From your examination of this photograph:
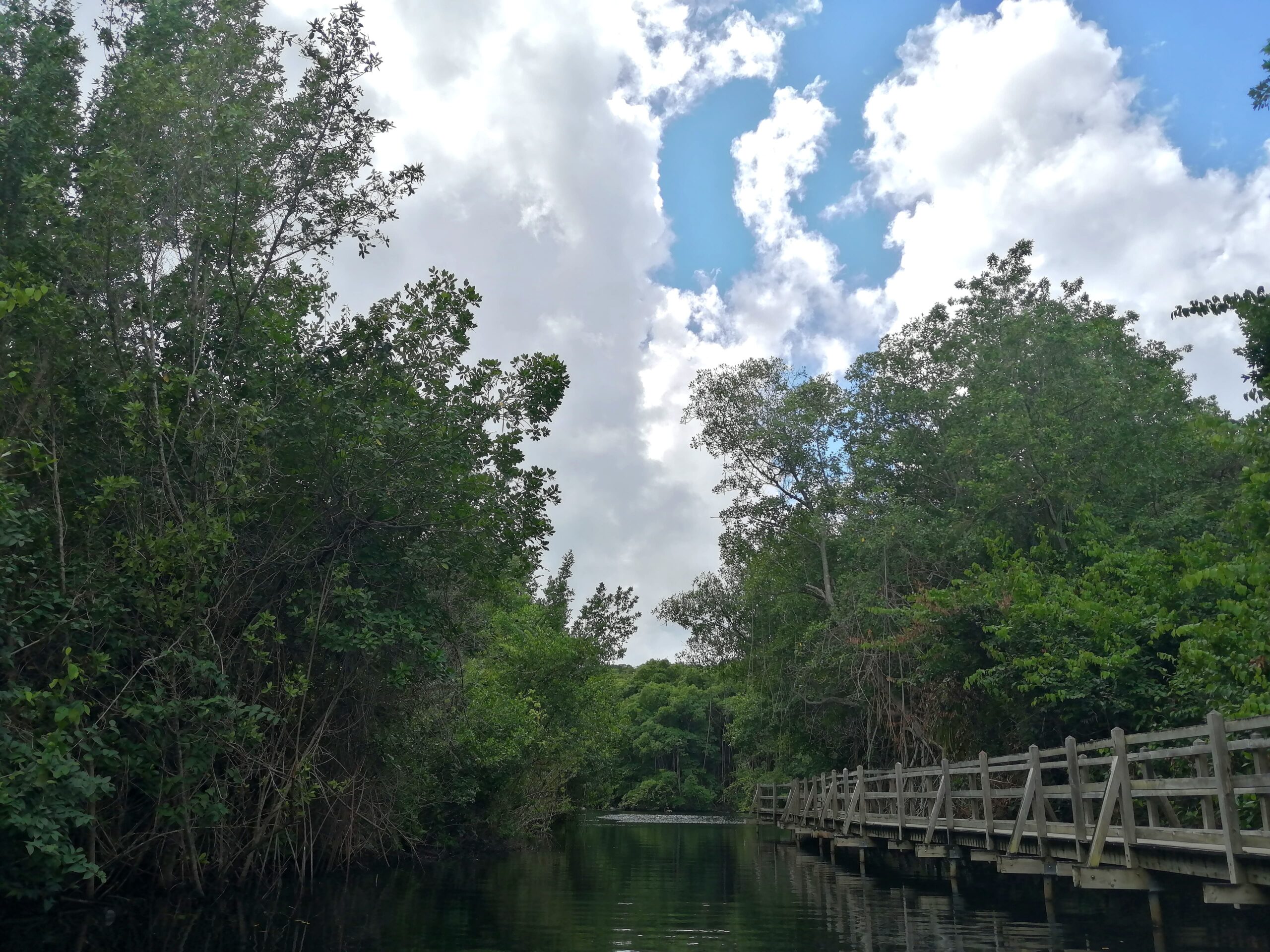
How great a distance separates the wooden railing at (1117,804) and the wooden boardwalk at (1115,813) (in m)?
0.02

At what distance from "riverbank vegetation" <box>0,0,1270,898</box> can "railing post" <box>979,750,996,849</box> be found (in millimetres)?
1837

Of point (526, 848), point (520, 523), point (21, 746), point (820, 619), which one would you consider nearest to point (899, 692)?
point (820, 619)

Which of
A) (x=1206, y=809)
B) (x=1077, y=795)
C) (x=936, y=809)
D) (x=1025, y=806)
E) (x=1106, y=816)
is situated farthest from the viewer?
(x=936, y=809)

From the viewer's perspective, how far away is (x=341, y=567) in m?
14.1

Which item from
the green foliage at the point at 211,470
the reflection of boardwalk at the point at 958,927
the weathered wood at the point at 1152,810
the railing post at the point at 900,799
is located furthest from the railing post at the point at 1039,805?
the green foliage at the point at 211,470

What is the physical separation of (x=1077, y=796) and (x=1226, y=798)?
338 cm

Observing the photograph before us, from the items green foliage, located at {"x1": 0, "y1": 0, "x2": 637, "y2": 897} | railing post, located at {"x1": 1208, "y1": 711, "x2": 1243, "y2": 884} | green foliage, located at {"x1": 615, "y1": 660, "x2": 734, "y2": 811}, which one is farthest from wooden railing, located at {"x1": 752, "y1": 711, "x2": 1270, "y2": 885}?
green foliage, located at {"x1": 615, "y1": 660, "x2": 734, "y2": 811}

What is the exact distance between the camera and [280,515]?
1480 cm

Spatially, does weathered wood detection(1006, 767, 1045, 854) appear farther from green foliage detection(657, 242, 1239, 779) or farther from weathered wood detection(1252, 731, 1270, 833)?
weathered wood detection(1252, 731, 1270, 833)

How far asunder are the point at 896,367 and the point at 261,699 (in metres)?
24.6

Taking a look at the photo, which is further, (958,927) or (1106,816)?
(958,927)

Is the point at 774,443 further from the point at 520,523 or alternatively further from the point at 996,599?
the point at 520,523

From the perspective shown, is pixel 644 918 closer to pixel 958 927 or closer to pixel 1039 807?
pixel 958 927

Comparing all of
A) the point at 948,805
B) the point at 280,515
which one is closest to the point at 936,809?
the point at 948,805
